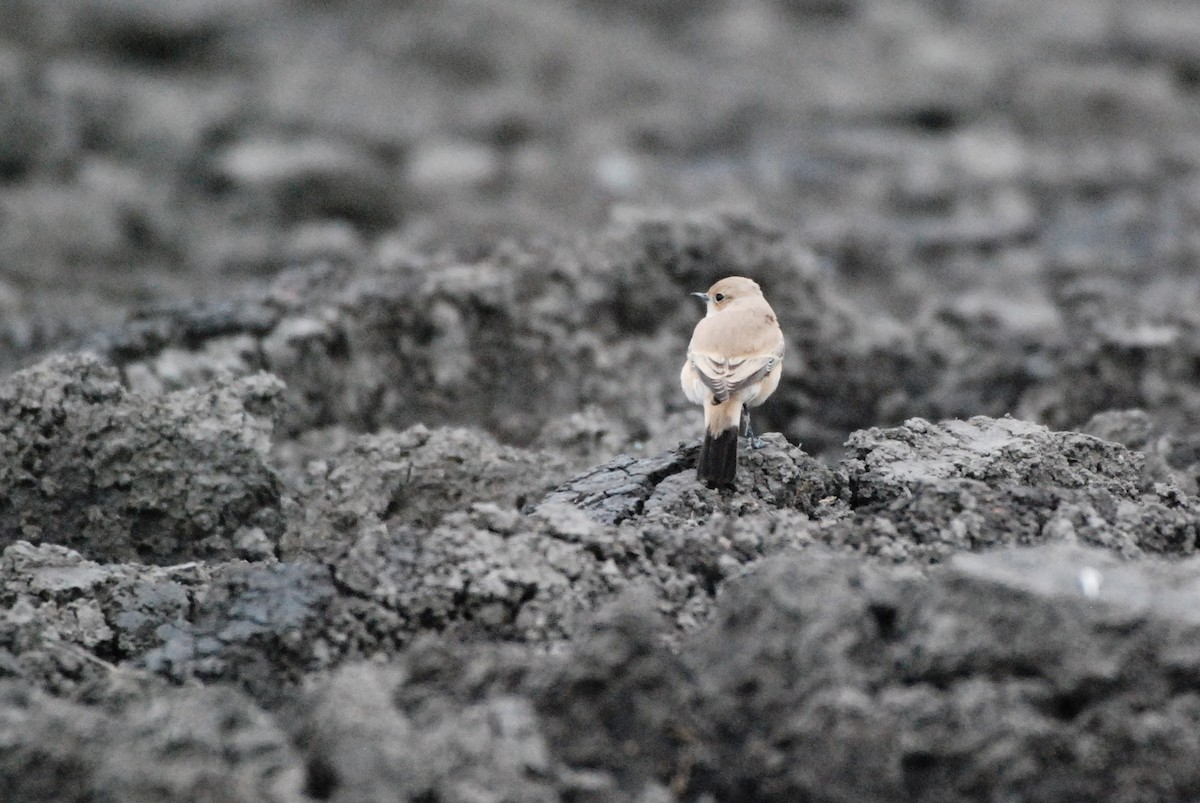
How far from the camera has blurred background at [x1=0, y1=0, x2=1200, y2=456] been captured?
1196 cm

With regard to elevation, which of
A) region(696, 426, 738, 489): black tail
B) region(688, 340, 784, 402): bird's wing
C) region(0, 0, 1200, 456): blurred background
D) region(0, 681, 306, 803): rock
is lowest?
region(0, 0, 1200, 456): blurred background

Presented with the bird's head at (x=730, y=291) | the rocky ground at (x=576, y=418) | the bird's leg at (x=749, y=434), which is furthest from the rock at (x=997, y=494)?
the bird's head at (x=730, y=291)

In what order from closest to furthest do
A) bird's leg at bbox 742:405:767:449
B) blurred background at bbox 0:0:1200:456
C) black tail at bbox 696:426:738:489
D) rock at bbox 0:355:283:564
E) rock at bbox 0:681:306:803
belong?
1. rock at bbox 0:681:306:803
2. black tail at bbox 696:426:738:489
3. bird's leg at bbox 742:405:767:449
4. rock at bbox 0:355:283:564
5. blurred background at bbox 0:0:1200:456

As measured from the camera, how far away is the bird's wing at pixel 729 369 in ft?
21.3

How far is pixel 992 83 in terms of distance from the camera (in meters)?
19.7

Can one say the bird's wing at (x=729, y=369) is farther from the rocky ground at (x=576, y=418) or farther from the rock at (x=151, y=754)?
the rock at (x=151, y=754)

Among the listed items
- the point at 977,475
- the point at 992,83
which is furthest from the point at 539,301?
the point at 992,83

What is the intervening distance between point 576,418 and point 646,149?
10646 mm

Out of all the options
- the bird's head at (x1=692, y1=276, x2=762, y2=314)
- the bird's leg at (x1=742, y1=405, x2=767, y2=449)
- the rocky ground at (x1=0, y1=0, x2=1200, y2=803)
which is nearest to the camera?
the rocky ground at (x1=0, y1=0, x2=1200, y2=803)

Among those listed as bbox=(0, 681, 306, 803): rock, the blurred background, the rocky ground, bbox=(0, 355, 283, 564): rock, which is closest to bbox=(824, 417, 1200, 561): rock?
the rocky ground

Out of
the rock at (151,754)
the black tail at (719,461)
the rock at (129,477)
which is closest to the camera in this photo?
the rock at (151,754)

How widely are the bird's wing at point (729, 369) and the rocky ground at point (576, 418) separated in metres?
0.28

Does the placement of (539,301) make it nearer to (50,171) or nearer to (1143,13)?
(50,171)

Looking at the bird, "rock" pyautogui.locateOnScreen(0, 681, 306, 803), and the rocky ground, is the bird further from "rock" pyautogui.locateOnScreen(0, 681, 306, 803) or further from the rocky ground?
"rock" pyautogui.locateOnScreen(0, 681, 306, 803)
